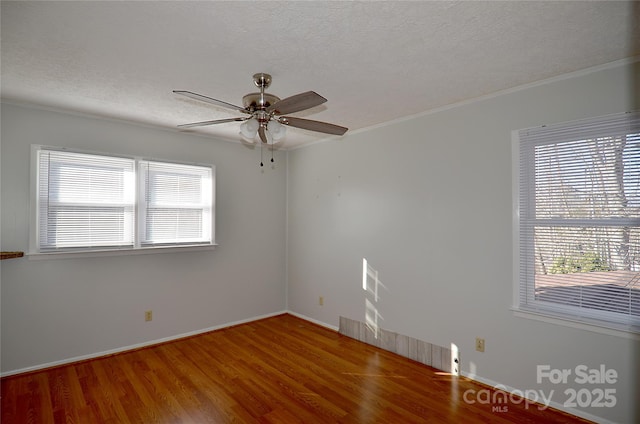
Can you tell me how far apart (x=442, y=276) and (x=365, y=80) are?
1.99 metres

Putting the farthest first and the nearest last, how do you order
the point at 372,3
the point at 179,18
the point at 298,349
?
the point at 298,349 → the point at 179,18 → the point at 372,3

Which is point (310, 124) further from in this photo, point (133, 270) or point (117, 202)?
point (133, 270)

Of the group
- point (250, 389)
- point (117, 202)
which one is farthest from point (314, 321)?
point (117, 202)

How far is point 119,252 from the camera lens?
346 cm

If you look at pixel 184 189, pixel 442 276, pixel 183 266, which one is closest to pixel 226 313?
pixel 183 266

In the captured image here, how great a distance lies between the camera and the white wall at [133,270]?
2975 mm

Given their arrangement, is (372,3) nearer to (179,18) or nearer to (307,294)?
(179,18)

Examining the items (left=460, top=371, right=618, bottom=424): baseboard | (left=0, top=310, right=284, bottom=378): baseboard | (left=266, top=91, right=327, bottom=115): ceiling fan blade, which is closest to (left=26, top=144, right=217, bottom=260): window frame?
(left=0, top=310, right=284, bottom=378): baseboard

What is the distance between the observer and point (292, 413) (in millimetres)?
2404

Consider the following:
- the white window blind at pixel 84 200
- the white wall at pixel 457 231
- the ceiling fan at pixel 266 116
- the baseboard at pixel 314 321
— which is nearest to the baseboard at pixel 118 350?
the baseboard at pixel 314 321

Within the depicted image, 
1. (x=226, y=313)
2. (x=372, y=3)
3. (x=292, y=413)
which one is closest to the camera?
(x=372, y=3)

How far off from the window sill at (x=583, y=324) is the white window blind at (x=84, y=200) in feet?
13.0

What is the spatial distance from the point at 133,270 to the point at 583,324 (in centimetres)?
425

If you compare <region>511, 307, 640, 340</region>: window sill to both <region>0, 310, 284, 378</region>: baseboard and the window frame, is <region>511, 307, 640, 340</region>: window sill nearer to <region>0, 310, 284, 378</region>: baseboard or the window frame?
<region>0, 310, 284, 378</region>: baseboard
